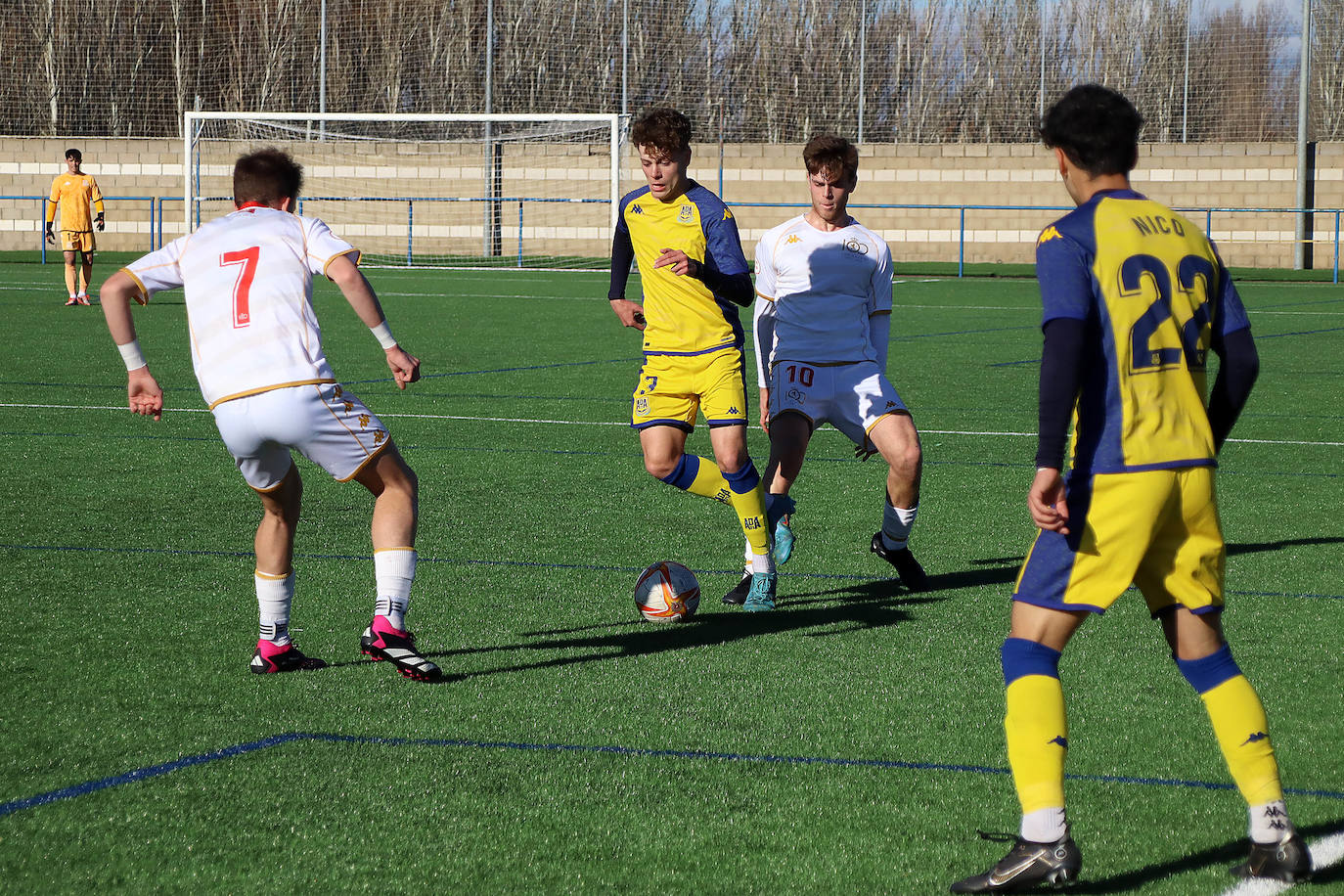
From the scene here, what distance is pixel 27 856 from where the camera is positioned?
363cm

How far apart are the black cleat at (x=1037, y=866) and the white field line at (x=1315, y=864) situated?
0.35 meters

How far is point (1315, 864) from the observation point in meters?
3.53

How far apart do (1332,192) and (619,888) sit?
35243 mm

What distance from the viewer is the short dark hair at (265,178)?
511 cm

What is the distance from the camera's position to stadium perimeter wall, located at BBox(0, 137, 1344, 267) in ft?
118

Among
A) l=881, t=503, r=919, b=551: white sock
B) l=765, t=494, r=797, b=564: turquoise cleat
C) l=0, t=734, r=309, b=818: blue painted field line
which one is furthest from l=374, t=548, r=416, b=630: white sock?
l=881, t=503, r=919, b=551: white sock

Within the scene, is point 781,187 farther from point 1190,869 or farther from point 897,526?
point 1190,869

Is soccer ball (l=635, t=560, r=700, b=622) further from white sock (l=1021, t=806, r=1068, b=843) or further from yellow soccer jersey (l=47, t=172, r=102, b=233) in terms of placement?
yellow soccer jersey (l=47, t=172, r=102, b=233)

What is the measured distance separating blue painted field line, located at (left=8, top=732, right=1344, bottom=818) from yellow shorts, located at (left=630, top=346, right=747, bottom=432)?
2.16 meters

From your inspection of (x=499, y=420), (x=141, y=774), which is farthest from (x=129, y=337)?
(x=499, y=420)

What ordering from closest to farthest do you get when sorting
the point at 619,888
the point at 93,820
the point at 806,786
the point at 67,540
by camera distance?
1. the point at 619,888
2. the point at 93,820
3. the point at 806,786
4. the point at 67,540

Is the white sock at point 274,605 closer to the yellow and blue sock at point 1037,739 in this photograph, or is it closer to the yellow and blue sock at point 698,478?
the yellow and blue sock at point 698,478

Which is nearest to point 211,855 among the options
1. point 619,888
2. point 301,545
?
point 619,888

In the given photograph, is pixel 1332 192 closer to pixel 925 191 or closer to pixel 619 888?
pixel 925 191
